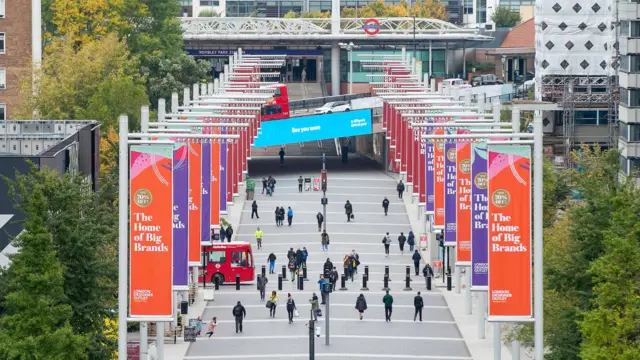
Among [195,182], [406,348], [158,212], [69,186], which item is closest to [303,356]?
[406,348]

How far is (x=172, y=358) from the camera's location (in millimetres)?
60969

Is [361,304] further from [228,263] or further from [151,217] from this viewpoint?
[151,217]

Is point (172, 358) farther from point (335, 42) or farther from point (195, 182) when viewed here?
point (335, 42)

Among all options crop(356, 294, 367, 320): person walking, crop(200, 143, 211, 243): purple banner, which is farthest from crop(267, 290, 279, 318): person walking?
crop(200, 143, 211, 243): purple banner

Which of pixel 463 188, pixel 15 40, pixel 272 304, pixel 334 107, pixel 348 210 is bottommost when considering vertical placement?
pixel 272 304

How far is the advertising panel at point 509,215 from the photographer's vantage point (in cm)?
3962

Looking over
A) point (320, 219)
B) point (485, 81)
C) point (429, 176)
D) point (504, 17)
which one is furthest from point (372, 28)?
point (429, 176)

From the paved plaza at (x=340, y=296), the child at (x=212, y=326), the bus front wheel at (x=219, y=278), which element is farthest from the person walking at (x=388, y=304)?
the bus front wheel at (x=219, y=278)

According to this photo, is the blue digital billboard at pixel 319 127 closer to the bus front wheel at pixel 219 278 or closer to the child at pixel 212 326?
the bus front wheel at pixel 219 278

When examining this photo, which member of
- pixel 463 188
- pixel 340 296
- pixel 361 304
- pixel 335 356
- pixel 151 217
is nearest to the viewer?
pixel 151 217

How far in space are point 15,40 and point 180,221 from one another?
72715 millimetres

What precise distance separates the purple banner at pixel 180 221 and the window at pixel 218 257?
114ft

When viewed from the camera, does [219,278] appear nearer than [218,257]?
Yes

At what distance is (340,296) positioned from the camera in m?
75.2
